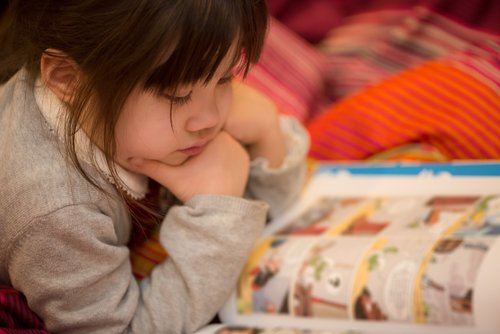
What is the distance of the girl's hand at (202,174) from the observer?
0.74m

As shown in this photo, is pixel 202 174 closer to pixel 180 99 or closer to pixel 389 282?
pixel 180 99

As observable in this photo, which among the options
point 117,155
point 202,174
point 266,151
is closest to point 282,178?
point 266,151

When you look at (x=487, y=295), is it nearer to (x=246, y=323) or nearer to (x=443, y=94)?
(x=246, y=323)

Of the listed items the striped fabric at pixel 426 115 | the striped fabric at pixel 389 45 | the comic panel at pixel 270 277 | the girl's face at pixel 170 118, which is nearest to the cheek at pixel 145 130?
the girl's face at pixel 170 118

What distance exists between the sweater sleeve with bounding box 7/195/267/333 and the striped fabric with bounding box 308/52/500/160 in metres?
0.31

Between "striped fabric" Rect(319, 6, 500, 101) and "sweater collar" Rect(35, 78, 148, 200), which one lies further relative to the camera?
"striped fabric" Rect(319, 6, 500, 101)

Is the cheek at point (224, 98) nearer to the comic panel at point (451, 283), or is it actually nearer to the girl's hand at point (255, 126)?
the girl's hand at point (255, 126)

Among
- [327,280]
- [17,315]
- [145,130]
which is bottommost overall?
[17,315]

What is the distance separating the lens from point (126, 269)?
72cm

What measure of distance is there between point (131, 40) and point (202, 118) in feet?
0.39

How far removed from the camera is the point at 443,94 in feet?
3.16

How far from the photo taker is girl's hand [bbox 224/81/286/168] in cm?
87

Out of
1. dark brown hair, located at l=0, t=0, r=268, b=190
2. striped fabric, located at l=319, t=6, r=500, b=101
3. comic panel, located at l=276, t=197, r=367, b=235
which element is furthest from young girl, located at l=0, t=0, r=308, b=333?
striped fabric, located at l=319, t=6, r=500, b=101

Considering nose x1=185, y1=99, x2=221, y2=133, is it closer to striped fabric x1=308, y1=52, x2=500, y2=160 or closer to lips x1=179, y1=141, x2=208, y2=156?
lips x1=179, y1=141, x2=208, y2=156
